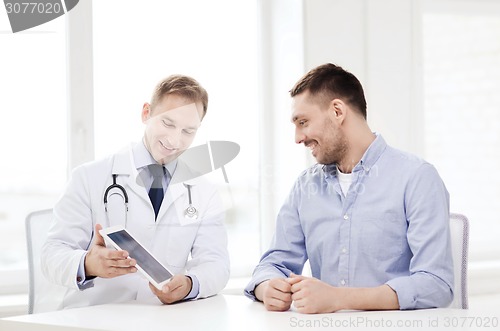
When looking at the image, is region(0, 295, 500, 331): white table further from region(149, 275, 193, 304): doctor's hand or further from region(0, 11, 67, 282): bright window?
region(0, 11, 67, 282): bright window

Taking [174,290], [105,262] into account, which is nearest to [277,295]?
[174,290]

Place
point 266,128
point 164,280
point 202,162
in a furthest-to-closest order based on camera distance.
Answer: point 266,128, point 202,162, point 164,280

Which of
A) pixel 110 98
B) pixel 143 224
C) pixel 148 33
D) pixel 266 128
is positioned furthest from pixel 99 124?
pixel 143 224

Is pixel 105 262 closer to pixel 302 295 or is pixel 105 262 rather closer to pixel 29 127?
pixel 302 295

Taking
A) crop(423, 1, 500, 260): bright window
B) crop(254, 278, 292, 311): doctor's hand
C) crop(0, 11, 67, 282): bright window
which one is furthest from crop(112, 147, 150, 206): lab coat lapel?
crop(423, 1, 500, 260): bright window

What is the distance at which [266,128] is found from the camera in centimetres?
328

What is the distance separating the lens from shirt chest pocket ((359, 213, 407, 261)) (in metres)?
1.87

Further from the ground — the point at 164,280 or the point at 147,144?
the point at 147,144

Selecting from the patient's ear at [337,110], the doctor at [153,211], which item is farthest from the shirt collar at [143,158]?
the patient's ear at [337,110]

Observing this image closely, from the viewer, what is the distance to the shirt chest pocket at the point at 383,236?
1872mm

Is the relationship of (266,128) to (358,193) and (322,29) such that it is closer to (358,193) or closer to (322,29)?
(322,29)

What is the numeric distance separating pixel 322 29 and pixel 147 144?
1258mm

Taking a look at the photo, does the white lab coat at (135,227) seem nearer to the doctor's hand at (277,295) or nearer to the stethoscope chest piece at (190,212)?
the stethoscope chest piece at (190,212)

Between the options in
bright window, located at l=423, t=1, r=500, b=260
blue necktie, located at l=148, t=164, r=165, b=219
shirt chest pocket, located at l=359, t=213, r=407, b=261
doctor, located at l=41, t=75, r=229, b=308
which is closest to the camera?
shirt chest pocket, located at l=359, t=213, r=407, b=261
